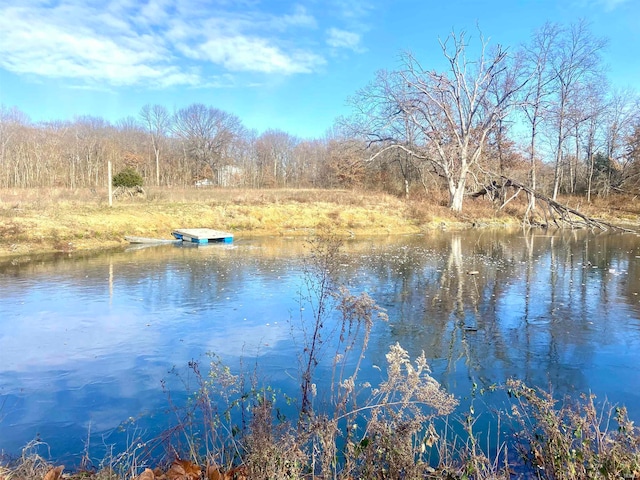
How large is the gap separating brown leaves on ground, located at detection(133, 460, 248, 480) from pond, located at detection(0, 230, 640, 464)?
1.12m

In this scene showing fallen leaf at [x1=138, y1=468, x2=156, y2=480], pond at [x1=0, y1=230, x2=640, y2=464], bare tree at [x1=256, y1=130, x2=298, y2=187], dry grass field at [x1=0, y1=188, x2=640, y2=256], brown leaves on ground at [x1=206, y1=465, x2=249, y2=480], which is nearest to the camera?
fallen leaf at [x1=138, y1=468, x2=156, y2=480]

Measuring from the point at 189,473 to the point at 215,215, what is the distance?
25.5 meters

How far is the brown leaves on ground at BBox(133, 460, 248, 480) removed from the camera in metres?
3.62

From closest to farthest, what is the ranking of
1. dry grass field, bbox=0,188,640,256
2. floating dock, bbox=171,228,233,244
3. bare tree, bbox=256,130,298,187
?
dry grass field, bbox=0,188,640,256 < floating dock, bbox=171,228,233,244 < bare tree, bbox=256,130,298,187

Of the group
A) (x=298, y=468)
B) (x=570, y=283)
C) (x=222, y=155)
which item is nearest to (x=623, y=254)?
(x=570, y=283)

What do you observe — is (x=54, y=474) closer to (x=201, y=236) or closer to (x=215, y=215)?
(x=201, y=236)

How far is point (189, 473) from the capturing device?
12.4 feet

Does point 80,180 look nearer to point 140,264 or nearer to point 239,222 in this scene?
point 239,222

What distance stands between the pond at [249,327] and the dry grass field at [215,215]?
413 cm

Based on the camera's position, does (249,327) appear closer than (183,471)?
No

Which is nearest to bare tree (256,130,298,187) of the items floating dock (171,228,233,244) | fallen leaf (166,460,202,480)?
floating dock (171,228,233,244)

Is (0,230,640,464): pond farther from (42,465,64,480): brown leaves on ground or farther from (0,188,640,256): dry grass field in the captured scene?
(0,188,640,256): dry grass field

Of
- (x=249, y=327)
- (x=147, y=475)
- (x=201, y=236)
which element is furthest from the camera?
(x=201, y=236)

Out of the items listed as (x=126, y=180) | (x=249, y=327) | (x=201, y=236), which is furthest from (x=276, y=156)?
(x=249, y=327)
